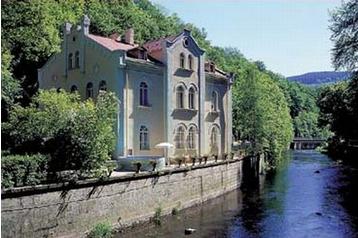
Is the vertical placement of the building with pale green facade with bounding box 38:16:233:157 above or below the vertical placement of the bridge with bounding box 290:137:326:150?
above

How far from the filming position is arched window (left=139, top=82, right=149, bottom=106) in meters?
33.3

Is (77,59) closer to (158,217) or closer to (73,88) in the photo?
(73,88)

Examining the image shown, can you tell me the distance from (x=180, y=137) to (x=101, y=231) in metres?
16.4

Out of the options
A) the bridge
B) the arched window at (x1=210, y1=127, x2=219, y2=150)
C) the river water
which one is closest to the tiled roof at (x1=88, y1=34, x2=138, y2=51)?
the arched window at (x1=210, y1=127, x2=219, y2=150)

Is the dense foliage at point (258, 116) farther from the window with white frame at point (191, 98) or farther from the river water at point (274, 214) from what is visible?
the window with white frame at point (191, 98)

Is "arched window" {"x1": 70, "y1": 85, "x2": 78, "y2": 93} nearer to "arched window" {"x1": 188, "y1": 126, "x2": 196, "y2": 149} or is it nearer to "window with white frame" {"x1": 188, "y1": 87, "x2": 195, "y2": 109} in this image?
"window with white frame" {"x1": 188, "y1": 87, "x2": 195, "y2": 109}

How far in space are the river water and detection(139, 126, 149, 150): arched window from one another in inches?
240

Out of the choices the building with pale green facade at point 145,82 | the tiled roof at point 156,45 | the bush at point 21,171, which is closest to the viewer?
the bush at point 21,171

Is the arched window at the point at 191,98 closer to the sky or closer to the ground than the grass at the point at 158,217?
closer to the sky

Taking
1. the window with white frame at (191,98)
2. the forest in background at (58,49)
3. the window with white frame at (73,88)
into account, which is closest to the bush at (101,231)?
the forest in background at (58,49)

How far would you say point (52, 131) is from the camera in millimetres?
23391

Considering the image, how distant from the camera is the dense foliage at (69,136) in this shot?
22078 millimetres

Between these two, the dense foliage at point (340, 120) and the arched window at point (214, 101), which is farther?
the dense foliage at point (340, 120)

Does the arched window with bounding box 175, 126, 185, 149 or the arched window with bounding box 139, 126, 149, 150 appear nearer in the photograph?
the arched window with bounding box 139, 126, 149, 150
